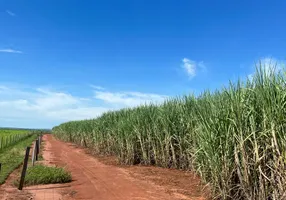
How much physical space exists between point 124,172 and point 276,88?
825 cm

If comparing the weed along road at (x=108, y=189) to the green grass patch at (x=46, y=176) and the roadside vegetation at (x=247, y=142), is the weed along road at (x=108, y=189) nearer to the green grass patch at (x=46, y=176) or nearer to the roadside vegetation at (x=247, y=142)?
the green grass patch at (x=46, y=176)

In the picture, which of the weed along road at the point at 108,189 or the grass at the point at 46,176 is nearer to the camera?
the weed along road at the point at 108,189

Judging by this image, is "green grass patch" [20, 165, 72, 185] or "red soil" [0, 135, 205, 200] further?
"green grass patch" [20, 165, 72, 185]

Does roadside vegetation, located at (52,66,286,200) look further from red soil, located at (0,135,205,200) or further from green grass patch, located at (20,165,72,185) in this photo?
green grass patch, located at (20,165,72,185)

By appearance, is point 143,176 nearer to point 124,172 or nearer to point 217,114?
point 124,172

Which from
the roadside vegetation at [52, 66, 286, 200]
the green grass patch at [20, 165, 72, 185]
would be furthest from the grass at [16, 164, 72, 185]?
the roadside vegetation at [52, 66, 286, 200]

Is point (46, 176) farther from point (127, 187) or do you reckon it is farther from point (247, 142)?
point (247, 142)

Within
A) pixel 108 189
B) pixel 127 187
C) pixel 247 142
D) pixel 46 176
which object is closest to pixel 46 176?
pixel 46 176

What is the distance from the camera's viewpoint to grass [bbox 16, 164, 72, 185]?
33.7 ft

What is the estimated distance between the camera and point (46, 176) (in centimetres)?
1039

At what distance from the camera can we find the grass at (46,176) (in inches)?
405

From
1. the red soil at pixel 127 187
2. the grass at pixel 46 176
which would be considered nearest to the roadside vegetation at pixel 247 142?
the red soil at pixel 127 187

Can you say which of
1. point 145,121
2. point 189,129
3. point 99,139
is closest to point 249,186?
point 189,129

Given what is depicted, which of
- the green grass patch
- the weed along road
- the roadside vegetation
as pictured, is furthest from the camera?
the green grass patch
